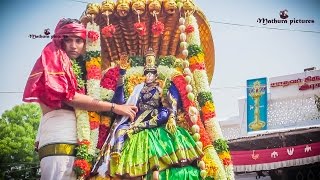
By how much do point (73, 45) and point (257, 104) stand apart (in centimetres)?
394

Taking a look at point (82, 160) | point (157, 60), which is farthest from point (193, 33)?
point (82, 160)

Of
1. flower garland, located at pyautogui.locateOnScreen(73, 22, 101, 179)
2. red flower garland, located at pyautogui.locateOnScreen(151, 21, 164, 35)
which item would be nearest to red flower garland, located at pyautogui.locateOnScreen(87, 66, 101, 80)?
flower garland, located at pyautogui.locateOnScreen(73, 22, 101, 179)

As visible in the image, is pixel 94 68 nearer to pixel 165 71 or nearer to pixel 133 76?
pixel 133 76

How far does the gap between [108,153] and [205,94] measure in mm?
1559

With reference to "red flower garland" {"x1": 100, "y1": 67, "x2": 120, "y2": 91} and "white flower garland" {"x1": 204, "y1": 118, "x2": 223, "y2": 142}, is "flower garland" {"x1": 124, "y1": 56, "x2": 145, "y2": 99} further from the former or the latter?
"white flower garland" {"x1": 204, "y1": 118, "x2": 223, "y2": 142}

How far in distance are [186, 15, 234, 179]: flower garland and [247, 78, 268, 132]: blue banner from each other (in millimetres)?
1605

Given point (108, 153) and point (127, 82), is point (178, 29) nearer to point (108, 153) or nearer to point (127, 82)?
point (127, 82)

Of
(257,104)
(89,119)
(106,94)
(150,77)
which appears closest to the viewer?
(89,119)

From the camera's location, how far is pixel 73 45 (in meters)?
7.36

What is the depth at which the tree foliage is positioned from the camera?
789 cm

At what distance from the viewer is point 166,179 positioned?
6.85 meters

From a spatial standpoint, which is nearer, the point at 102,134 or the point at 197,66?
the point at 102,134

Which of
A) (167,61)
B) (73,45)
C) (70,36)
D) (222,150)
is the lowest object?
(222,150)

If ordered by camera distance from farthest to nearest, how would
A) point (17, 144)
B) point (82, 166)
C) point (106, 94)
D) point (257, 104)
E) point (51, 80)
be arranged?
point (257, 104) → point (17, 144) → point (106, 94) → point (51, 80) → point (82, 166)
